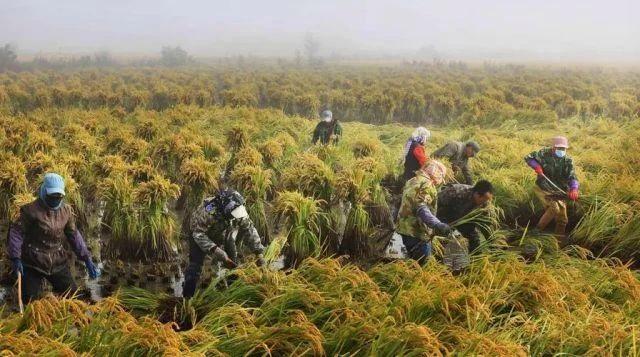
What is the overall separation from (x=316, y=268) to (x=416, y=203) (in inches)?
64.2

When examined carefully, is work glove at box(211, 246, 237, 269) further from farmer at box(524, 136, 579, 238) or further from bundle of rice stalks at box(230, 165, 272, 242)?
farmer at box(524, 136, 579, 238)

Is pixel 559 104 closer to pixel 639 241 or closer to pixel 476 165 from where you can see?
pixel 476 165

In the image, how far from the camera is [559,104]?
27.3 meters

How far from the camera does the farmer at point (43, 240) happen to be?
15.9ft

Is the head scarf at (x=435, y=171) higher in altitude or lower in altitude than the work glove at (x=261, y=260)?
higher

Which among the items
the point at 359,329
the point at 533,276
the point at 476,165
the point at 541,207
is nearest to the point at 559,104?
the point at 476,165

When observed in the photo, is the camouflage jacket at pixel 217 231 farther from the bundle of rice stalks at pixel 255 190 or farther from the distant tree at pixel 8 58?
the distant tree at pixel 8 58

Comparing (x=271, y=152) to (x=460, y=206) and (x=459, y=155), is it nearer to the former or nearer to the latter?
(x=459, y=155)

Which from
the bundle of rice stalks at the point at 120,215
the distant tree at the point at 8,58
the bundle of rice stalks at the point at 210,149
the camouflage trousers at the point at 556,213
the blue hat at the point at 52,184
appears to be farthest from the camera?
the distant tree at the point at 8,58

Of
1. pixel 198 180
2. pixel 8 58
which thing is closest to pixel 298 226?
pixel 198 180

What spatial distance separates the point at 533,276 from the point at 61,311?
176 inches

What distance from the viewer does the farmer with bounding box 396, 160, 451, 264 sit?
20.2 ft

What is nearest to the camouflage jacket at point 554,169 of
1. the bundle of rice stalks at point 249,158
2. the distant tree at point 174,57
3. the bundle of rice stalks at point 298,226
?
the bundle of rice stalks at point 298,226

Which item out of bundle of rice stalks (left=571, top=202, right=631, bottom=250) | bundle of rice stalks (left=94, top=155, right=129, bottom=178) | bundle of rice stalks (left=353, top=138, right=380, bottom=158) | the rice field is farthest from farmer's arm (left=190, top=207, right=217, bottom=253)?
bundle of rice stalks (left=353, top=138, right=380, bottom=158)
